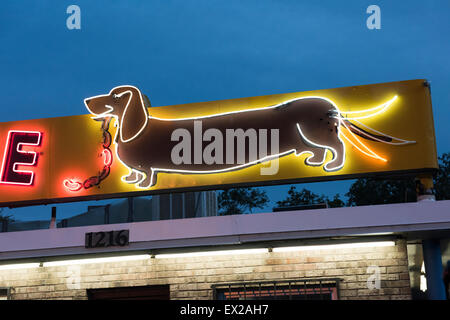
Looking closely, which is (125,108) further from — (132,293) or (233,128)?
(132,293)

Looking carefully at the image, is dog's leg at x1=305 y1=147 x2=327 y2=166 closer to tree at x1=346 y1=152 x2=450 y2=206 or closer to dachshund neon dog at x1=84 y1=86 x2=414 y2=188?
dachshund neon dog at x1=84 y1=86 x2=414 y2=188

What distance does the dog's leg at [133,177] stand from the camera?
12.2 meters

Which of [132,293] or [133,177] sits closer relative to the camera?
[132,293]

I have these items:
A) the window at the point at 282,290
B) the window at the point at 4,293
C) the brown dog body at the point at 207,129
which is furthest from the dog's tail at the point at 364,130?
the window at the point at 4,293

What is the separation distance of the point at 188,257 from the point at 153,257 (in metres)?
0.63

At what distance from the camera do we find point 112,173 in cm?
1236

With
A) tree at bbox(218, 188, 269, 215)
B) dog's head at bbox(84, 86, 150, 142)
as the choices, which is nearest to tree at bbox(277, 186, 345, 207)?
tree at bbox(218, 188, 269, 215)

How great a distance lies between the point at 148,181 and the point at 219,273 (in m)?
2.58

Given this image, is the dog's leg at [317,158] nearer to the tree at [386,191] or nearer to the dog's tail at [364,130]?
the dog's tail at [364,130]

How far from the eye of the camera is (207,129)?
1228cm

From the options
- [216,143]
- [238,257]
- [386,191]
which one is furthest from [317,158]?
[386,191]

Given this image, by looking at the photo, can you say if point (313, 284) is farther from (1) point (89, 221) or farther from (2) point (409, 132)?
(1) point (89, 221)
